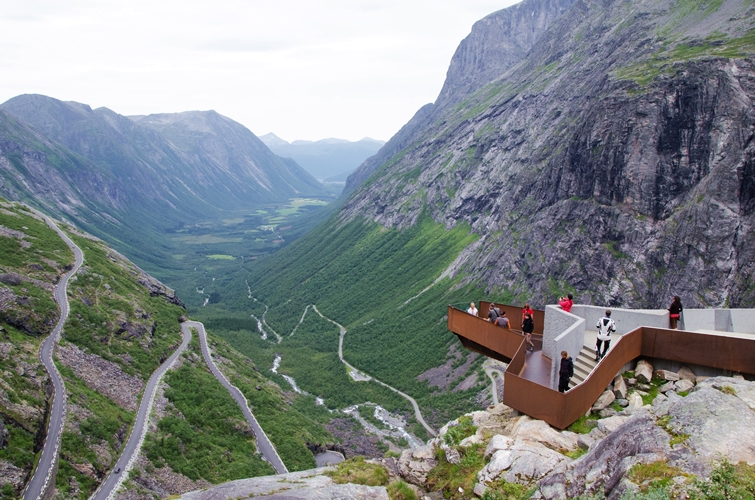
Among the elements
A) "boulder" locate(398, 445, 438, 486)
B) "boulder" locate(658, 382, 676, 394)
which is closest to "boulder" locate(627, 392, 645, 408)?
"boulder" locate(658, 382, 676, 394)

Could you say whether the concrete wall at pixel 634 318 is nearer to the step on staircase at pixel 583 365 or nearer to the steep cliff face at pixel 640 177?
the step on staircase at pixel 583 365

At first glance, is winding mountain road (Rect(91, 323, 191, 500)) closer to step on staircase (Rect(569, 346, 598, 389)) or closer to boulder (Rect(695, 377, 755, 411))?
step on staircase (Rect(569, 346, 598, 389))

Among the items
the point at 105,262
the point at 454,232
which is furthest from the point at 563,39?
the point at 105,262

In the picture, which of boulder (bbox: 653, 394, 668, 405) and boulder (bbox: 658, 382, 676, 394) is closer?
boulder (bbox: 653, 394, 668, 405)

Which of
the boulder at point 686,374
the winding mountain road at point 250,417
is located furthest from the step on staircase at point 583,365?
the winding mountain road at point 250,417

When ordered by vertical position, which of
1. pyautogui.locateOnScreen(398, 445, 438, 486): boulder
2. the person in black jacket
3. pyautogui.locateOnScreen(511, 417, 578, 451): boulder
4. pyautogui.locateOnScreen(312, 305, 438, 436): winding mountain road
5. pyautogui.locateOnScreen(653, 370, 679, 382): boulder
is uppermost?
the person in black jacket

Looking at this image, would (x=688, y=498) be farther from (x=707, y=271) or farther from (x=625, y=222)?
(x=625, y=222)

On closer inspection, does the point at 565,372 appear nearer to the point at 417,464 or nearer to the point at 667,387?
the point at 667,387
